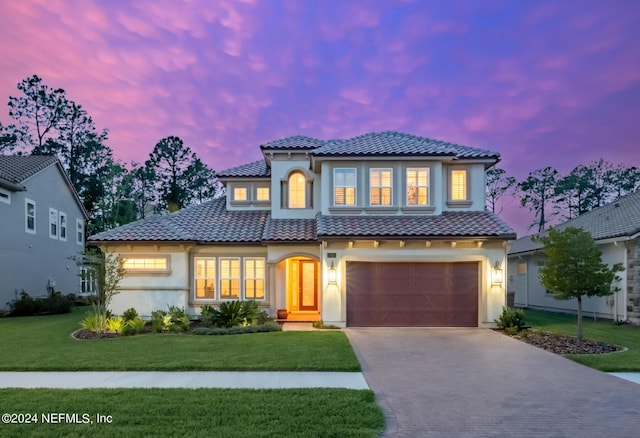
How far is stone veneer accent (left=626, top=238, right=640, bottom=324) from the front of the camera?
46.7 ft

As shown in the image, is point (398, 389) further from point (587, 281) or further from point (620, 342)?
point (620, 342)

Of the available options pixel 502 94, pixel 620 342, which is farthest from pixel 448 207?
pixel 502 94

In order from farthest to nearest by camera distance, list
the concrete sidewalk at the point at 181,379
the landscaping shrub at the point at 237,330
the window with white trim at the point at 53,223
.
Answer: the window with white trim at the point at 53,223, the landscaping shrub at the point at 237,330, the concrete sidewalk at the point at 181,379

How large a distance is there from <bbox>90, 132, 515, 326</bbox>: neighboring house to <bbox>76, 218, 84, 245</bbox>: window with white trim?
14170 millimetres

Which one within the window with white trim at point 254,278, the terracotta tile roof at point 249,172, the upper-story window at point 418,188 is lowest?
the window with white trim at point 254,278

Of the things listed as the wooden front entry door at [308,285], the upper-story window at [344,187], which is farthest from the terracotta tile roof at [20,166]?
the upper-story window at [344,187]

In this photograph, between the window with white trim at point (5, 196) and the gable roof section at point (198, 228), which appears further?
the window with white trim at point (5, 196)

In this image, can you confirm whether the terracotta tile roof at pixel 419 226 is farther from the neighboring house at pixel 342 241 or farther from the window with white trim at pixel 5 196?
the window with white trim at pixel 5 196

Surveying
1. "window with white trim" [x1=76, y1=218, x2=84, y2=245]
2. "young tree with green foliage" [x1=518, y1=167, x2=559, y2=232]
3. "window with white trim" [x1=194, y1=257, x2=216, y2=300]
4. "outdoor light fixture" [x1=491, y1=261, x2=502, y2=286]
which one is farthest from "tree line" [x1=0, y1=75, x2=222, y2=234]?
"young tree with green foliage" [x1=518, y1=167, x2=559, y2=232]

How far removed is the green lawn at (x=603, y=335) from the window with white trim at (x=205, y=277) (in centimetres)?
1188

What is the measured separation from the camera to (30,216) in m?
20.5

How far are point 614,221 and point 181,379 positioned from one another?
742 inches

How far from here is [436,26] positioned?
55.9 ft

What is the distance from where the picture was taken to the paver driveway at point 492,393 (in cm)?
504
